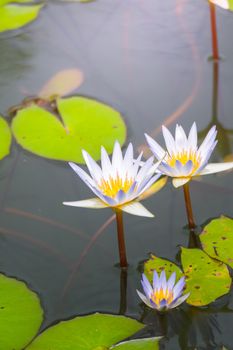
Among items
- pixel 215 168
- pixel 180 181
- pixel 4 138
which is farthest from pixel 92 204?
pixel 4 138

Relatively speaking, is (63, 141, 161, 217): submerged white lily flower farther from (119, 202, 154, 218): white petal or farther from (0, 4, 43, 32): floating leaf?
(0, 4, 43, 32): floating leaf

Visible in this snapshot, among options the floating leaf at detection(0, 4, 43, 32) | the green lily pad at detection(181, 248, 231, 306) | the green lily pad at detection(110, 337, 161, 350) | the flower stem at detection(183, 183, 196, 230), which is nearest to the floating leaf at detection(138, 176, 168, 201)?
the flower stem at detection(183, 183, 196, 230)

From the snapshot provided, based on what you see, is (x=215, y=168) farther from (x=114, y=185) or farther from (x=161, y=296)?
(x=161, y=296)

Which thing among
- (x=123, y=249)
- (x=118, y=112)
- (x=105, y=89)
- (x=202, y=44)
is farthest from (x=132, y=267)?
(x=202, y=44)

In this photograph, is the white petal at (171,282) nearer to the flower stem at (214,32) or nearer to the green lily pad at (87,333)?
the green lily pad at (87,333)

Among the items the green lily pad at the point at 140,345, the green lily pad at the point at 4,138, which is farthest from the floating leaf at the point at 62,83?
the green lily pad at the point at 140,345
